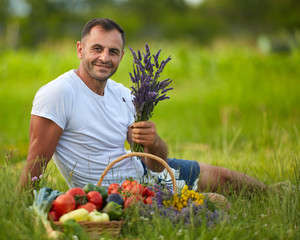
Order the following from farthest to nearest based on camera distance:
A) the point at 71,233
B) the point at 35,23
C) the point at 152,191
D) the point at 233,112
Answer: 1. the point at 35,23
2. the point at 233,112
3. the point at 152,191
4. the point at 71,233

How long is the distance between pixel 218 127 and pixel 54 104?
5.15 metres

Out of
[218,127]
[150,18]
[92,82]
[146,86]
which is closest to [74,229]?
[146,86]

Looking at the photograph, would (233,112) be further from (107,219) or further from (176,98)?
(107,219)

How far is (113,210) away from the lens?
8.17 ft

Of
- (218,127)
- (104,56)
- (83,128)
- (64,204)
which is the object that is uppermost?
(104,56)

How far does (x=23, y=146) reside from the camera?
618 centimetres

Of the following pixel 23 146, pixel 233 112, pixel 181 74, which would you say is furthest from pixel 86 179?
pixel 181 74

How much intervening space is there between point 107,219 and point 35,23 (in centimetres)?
2717

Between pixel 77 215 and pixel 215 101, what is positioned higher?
pixel 215 101

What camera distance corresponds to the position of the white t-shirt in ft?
9.73

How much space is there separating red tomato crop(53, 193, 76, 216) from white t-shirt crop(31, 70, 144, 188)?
18.2 inches

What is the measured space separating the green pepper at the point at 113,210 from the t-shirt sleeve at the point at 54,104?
74 cm

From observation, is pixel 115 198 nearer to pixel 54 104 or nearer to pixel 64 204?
pixel 64 204

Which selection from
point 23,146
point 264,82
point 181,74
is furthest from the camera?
point 181,74
